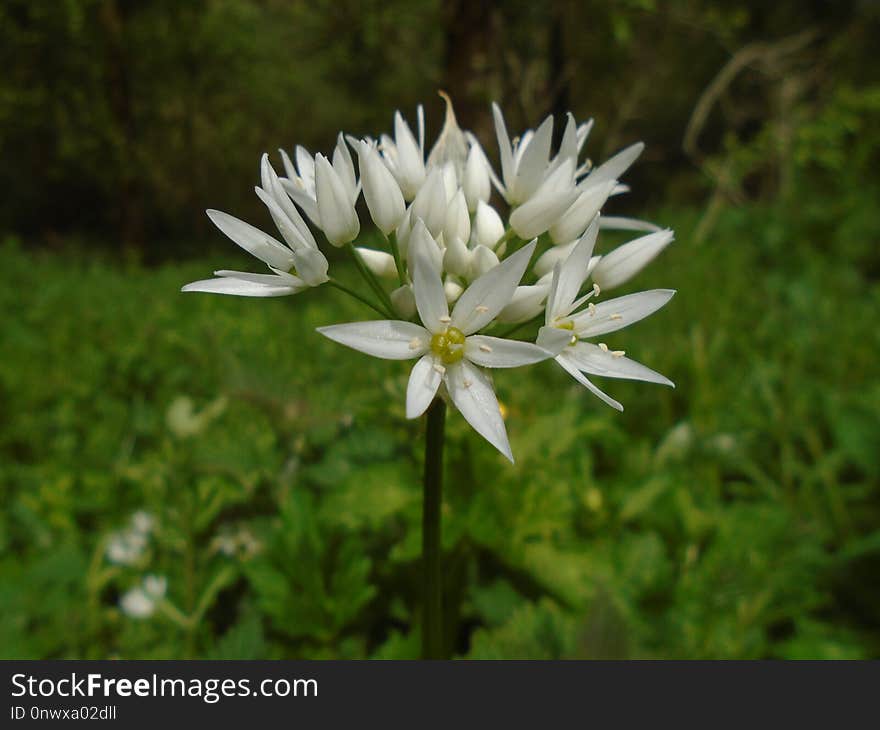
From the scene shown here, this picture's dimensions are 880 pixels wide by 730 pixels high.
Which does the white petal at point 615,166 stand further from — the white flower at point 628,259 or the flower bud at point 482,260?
the flower bud at point 482,260

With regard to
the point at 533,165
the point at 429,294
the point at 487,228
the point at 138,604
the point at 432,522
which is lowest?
the point at 138,604

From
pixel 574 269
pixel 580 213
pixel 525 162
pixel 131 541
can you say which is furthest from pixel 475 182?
pixel 131 541

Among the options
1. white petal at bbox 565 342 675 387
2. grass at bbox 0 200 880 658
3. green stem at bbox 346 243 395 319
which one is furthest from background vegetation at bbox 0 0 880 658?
green stem at bbox 346 243 395 319

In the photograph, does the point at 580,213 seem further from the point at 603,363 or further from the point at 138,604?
Answer: the point at 138,604

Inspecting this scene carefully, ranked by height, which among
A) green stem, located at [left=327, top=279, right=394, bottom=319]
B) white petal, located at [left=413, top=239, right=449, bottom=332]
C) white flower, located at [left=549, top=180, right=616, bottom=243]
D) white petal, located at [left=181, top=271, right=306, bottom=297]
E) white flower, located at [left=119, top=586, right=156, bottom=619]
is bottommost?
white flower, located at [left=119, top=586, right=156, bottom=619]

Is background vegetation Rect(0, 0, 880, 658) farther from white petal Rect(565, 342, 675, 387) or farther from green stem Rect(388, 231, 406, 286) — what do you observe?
green stem Rect(388, 231, 406, 286)

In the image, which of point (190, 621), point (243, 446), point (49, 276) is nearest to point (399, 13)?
point (49, 276)
